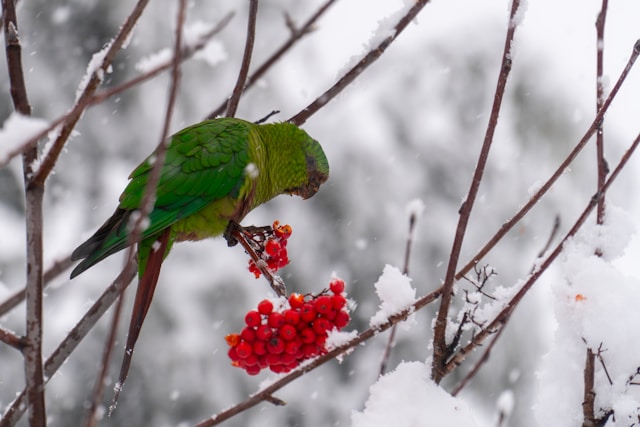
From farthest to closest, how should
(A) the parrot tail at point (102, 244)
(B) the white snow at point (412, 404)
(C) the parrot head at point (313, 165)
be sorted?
(C) the parrot head at point (313, 165)
(A) the parrot tail at point (102, 244)
(B) the white snow at point (412, 404)

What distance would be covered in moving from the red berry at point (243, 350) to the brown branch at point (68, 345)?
0.30 meters

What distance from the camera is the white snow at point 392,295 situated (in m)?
1.25

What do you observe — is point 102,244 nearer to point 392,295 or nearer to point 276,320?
point 276,320

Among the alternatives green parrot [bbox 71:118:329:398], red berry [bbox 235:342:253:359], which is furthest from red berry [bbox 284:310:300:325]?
green parrot [bbox 71:118:329:398]

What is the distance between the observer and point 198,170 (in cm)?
226

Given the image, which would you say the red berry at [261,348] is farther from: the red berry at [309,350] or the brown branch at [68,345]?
the brown branch at [68,345]

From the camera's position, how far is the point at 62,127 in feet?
3.64

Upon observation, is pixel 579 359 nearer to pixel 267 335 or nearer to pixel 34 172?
pixel 267 335

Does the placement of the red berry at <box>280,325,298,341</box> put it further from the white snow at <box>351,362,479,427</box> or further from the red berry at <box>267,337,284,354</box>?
the white snow at <box>351,362,479,427</box>

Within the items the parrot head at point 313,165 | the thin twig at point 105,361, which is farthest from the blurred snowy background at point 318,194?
the thin twig at point 105,361

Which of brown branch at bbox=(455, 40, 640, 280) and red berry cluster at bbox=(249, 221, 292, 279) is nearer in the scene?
brown branch at bbox=(455, 40, 640, 280)

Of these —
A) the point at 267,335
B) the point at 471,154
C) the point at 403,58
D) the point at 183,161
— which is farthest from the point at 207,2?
the point at 267,335

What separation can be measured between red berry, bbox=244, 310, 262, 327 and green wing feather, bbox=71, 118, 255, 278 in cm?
64

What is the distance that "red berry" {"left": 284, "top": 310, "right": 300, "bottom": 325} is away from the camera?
4.99ft
